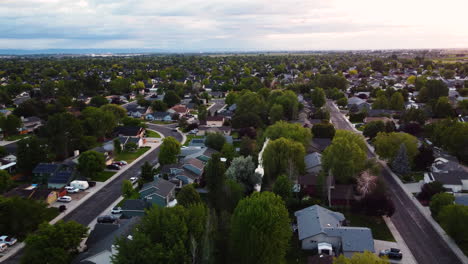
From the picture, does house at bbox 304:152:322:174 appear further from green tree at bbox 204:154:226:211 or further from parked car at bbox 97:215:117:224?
parked car at bbox 97:215:117:224

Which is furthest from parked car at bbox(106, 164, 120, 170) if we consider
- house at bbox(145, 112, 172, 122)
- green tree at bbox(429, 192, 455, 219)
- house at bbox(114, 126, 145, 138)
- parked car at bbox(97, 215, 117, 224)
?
green tree at bbox(429, 192, 455, 219)

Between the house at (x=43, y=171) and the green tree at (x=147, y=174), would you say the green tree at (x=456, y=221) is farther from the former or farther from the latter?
the house at (x=43, y=171)

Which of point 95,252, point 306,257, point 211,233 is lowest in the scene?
point 306,257

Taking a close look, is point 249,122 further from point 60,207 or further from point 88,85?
point 88,85

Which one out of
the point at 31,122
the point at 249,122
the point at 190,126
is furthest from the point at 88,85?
the point at 249,122

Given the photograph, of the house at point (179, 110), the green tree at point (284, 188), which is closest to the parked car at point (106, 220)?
the green tree at point (284, 188)
